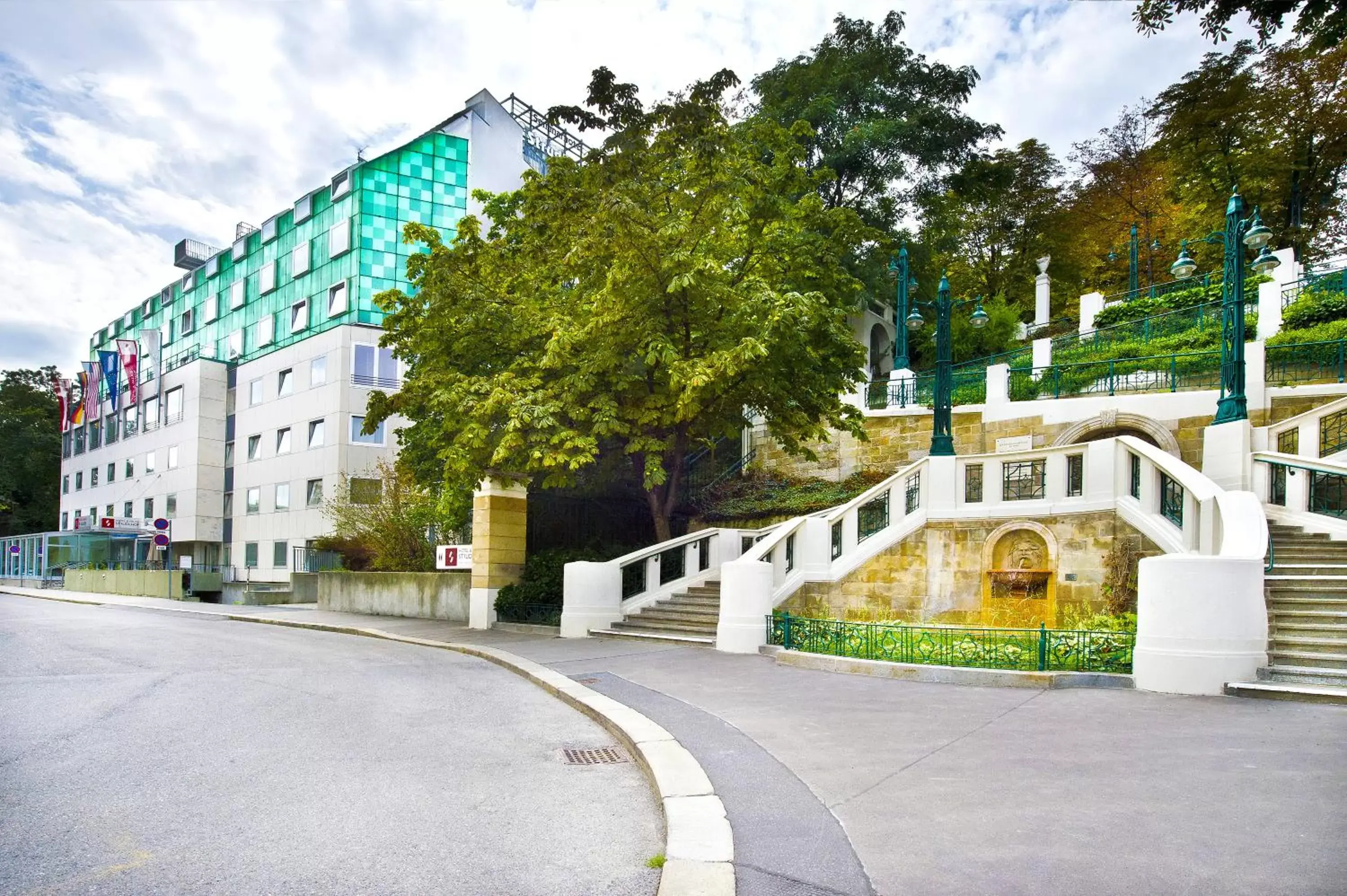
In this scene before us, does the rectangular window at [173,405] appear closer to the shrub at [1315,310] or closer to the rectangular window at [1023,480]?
the rectangular window at [1023,480]

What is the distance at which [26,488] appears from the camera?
6700 cm

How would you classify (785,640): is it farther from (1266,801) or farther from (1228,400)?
(1228,400)

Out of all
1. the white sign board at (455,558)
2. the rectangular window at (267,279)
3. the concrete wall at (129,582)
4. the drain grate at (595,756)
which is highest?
the rectangular window at (267,279)

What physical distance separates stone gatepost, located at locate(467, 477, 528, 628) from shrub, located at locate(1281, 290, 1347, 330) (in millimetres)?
20813

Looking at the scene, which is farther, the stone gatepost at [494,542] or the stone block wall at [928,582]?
the stone gatepost at [494,542]

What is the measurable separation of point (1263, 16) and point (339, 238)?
40543mm

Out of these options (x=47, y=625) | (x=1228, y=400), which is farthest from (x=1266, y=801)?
(x=47, y=625)

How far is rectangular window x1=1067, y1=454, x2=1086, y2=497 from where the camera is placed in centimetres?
1384

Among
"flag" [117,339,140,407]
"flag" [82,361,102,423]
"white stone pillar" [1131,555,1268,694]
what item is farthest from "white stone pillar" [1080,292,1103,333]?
"flag" [82,361,102,423]

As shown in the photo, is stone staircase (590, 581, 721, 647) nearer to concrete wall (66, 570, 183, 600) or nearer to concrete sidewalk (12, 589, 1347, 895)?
concrete sidewalk (12, 589, 1347, 895)

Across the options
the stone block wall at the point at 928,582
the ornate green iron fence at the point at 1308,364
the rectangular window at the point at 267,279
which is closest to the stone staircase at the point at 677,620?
the stone block wall at the point at 928,582

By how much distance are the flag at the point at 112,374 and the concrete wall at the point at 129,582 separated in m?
14.5

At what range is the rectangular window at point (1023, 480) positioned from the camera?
1432 centimetres

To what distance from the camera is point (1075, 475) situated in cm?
1397
